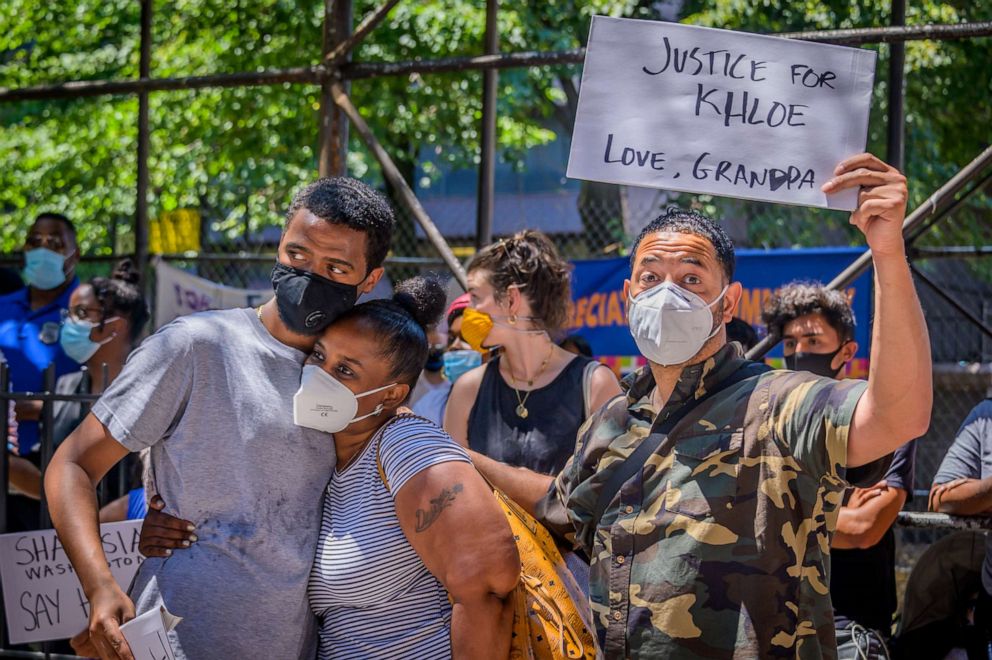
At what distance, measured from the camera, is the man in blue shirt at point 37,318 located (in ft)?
17.8

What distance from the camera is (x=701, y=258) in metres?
2.52

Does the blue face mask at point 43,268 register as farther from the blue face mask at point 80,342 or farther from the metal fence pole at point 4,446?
the metal fence pole at point 4,446

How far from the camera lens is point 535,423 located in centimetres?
372

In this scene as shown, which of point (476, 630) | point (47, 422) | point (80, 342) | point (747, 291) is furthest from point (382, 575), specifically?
point (747, 291)

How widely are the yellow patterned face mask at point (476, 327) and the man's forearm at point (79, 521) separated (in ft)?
5.86

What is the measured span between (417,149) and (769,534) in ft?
38.8

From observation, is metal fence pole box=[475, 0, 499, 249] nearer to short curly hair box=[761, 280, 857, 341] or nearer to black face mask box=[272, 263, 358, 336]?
short curly hair box=[761, 280, 857, 341]

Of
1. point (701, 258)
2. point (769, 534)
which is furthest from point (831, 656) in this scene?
point (701, 258)

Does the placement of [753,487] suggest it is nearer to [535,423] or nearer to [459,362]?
[535,423]

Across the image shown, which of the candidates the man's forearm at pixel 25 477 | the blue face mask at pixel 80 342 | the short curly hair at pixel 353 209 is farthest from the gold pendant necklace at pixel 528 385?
the blue face mask at pixel 80 342

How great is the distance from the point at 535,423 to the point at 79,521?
1.59 metres

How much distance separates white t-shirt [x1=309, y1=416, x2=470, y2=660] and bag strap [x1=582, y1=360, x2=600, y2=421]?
1.07m

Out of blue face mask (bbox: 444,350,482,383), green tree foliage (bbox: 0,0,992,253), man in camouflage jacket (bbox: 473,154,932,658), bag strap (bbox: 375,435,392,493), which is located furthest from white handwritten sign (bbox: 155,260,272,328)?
man in camouflage jacket (bbox: 473,154,932,658)

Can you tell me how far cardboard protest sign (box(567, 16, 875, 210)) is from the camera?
2.54 m
